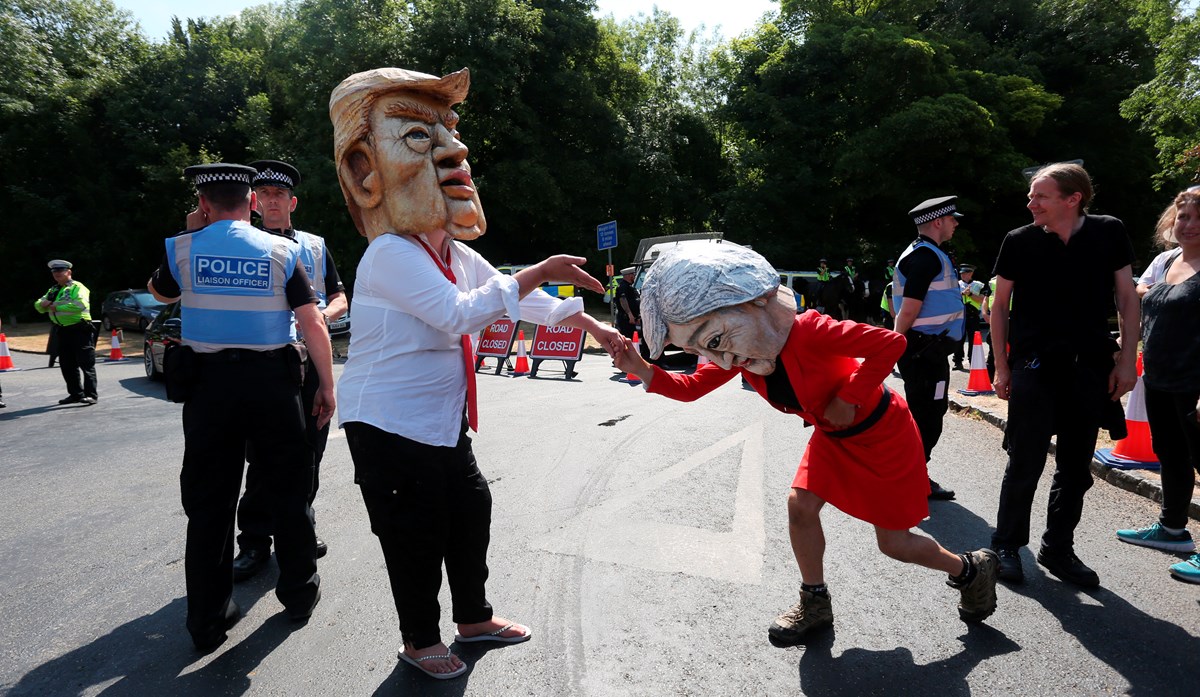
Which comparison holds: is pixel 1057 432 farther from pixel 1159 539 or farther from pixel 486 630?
pixel 486 630

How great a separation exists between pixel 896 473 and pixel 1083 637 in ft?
3.80

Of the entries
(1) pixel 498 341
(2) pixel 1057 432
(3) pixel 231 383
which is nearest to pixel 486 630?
(3) pixel 231 383

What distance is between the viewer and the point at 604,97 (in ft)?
102

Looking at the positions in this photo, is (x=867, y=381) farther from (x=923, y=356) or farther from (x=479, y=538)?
(x=923, y=356)

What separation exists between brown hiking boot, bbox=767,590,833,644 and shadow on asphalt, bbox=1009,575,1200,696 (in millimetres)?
1073

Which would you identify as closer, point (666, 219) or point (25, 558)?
point (25, 558)

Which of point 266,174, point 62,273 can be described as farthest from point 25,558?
point 62,273

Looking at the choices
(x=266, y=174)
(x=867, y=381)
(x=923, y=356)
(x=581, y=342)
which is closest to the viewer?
(x=867, y=381)

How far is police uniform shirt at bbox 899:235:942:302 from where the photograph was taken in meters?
4.68

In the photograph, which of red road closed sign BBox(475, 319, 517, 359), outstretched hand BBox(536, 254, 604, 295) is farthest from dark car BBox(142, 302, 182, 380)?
outstretched hand BBox(536, 254, 604, 295)

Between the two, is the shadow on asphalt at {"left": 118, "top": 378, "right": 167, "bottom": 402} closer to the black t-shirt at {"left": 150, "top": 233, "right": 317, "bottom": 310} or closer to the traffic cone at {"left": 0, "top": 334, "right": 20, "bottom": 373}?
the traffic cone at {"left": 0, "top": 334, "right": 20, "bottom": 373}

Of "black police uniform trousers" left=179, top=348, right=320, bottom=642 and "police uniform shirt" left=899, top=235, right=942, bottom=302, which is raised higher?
"police uniform shirt" left=899, top=235, right=942, bottom=302

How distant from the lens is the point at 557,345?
12.1 meters

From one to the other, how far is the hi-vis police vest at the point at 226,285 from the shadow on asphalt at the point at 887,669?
2731 millimetres
